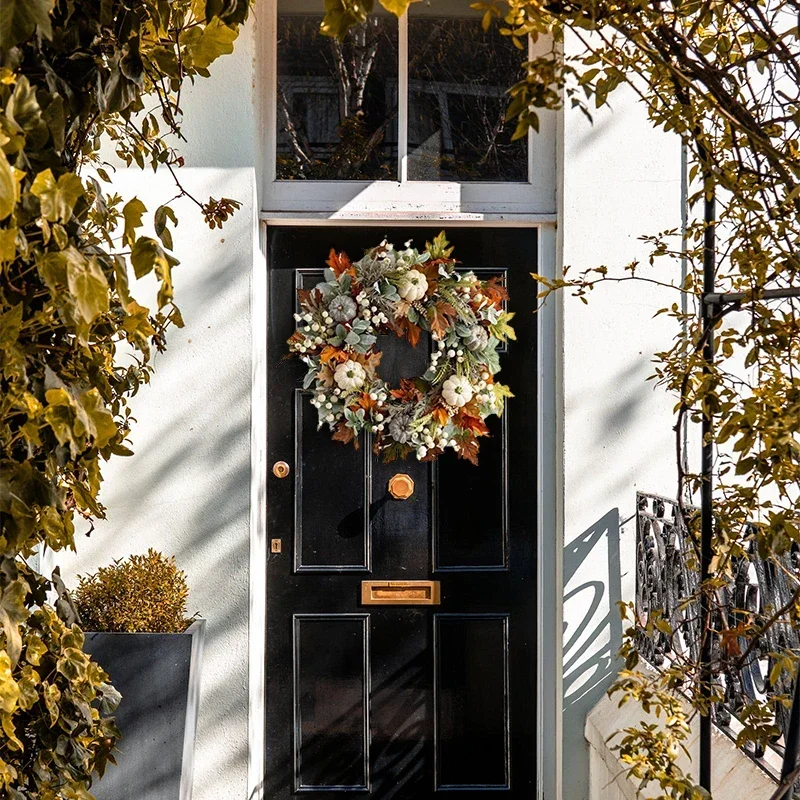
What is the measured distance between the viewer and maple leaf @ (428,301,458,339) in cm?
353

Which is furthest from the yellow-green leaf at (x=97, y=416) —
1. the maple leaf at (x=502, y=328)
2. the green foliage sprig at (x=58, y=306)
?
the maple leaf at (x=502, y=328)

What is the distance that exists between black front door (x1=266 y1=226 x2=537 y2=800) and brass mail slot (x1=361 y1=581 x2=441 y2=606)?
26 mm

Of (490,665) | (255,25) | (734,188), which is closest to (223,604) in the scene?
(490,665)

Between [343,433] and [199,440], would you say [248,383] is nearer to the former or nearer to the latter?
[199,440]

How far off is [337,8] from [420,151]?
264 cm

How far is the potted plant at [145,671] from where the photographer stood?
10.1 feet

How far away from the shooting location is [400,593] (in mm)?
3592

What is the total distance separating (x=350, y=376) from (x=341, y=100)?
1.14m

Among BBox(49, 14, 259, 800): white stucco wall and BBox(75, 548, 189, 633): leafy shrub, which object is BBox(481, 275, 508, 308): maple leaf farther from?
BBox(75, 548, 189, 633): leafy shrub

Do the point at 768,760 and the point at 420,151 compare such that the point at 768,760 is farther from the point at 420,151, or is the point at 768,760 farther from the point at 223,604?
the point at 420,151

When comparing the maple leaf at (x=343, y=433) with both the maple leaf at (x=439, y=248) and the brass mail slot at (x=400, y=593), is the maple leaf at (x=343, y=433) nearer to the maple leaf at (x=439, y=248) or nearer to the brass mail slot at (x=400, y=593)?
the brass mail slot at (x=400, y=593)

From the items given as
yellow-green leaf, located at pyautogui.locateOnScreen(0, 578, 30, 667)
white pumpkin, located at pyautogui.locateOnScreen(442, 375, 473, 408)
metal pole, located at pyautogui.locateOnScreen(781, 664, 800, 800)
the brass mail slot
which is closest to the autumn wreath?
white pumpkin, located at pyautogui.locateOnScreen(442, 375, 473, 408)

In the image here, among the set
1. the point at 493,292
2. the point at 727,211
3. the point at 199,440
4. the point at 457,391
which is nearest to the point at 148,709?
the point at 199,440

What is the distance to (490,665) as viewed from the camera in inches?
141
